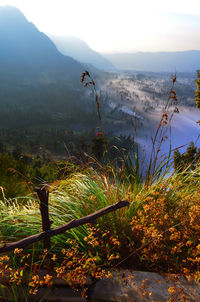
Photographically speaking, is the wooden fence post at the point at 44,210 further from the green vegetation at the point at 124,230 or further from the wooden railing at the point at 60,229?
the green vegetation at the point at 124,230

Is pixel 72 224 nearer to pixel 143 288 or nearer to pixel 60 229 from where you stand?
pixel 60 229

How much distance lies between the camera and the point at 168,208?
9.76ft

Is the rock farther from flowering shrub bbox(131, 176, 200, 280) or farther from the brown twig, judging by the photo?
the brown twig

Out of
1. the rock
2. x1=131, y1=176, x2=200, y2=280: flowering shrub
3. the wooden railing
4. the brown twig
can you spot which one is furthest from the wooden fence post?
x1=131, y1=176, x2=200, y2=280: flowering shrub

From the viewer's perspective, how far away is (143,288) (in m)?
1.87

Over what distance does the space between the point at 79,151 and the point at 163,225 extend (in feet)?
7.24

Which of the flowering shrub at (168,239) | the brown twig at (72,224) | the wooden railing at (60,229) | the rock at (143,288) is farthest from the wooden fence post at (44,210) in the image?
the flowering shrub at (168,239)

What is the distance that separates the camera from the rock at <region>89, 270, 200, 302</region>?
1893 mm

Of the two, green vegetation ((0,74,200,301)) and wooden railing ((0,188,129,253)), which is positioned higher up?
wooden railing ((0,188,129,253))

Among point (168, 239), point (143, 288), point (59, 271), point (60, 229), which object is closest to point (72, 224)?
point (60, 229)

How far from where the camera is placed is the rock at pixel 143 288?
1893 millimetres

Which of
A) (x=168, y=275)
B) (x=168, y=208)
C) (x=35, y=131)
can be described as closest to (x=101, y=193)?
(x=168, y=208)

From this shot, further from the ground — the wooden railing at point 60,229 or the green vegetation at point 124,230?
the wooden railing at point 60,229

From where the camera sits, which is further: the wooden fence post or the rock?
the wooden fence post
